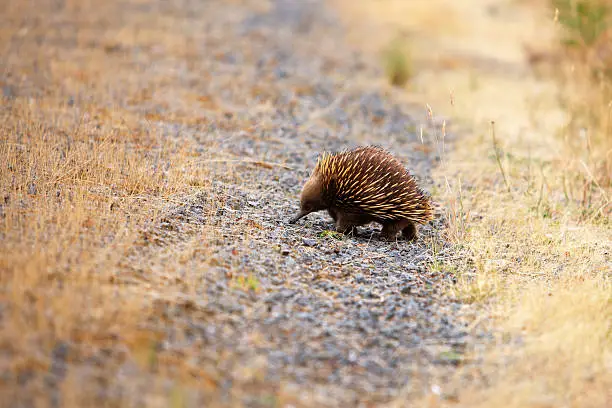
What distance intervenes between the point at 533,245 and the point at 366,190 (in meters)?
2.03

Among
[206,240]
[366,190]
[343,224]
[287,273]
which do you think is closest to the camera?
[287,273]

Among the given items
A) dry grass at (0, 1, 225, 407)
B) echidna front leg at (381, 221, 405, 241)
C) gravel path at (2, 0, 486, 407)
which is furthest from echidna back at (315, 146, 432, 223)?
dry grass at (0, 1, 225, 407)

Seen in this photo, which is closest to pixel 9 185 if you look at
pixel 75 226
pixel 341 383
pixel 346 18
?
pixel 75 226

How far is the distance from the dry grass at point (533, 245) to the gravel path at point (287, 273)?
326 mm

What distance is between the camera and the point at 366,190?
7.53 m

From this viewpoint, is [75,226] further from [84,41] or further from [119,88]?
[84,41]

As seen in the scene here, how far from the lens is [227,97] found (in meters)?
12.3

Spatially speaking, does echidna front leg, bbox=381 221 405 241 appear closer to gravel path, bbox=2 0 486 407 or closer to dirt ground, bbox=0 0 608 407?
gravel path, bbox=2 0 486 407

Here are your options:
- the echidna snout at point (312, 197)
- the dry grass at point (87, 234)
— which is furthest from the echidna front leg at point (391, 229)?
the dry grass at point (87, 234)

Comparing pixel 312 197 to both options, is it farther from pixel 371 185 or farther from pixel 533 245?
pixel 533 245

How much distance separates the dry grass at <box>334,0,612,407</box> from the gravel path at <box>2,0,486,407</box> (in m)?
0.33

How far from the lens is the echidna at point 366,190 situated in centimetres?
756

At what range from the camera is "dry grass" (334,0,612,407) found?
4840 millimetres

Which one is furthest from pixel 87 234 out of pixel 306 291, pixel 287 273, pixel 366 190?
pixel 366 190
